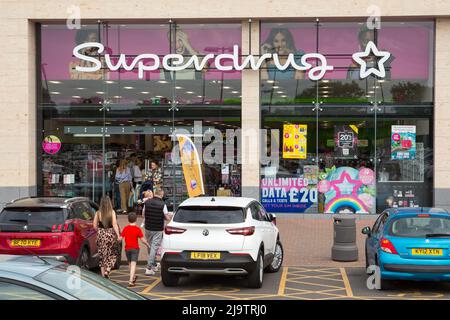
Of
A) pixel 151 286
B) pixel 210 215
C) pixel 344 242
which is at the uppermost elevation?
pixel 210 215

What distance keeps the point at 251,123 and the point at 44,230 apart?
445 inches

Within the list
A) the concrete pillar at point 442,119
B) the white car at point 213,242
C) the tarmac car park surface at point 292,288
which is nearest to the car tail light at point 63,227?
the tarmac car park surface at point 292,288

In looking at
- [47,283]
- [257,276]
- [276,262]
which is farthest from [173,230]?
[47,283]

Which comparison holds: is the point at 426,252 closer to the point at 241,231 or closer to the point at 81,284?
the point at 241,231

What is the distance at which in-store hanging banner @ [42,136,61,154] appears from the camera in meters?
22.6

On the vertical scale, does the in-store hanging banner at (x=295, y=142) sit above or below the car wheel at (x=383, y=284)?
above

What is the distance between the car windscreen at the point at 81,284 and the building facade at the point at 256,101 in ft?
53.8

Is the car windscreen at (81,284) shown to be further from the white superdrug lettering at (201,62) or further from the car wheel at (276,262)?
the white superdrug lettering at (201,62)

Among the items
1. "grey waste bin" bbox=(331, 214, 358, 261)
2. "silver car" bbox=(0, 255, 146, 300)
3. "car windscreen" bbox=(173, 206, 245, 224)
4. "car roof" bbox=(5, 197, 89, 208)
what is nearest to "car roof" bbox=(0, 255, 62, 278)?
"silver car" bbox=(0, 255, 146, 300)

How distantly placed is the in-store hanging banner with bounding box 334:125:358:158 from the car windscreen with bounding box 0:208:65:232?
1212cm

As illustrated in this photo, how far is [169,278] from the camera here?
11281 millimetres

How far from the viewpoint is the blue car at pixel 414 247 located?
10.3 meters

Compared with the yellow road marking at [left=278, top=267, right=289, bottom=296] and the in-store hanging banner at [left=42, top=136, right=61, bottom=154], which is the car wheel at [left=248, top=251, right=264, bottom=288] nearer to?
the yellow road marking at [left=278, top=267, right=289, bottom=296]

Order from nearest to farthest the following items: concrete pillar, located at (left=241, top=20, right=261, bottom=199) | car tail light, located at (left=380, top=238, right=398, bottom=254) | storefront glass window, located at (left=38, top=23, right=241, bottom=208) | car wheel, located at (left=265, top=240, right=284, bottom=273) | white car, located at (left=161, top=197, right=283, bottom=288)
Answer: car tail light, located at (left=380, top=238, right=398, bottom=254), white car, located at (left=161, top=197, right=283, bottom=288), car wheel, located at (left=265, top=240, right=284, bottom=273), concrete pillar, located at (left=241, top=20, right=261, bottom=199), storefront glass window, located at (left=38, top=23, right=241, bottom=208)
